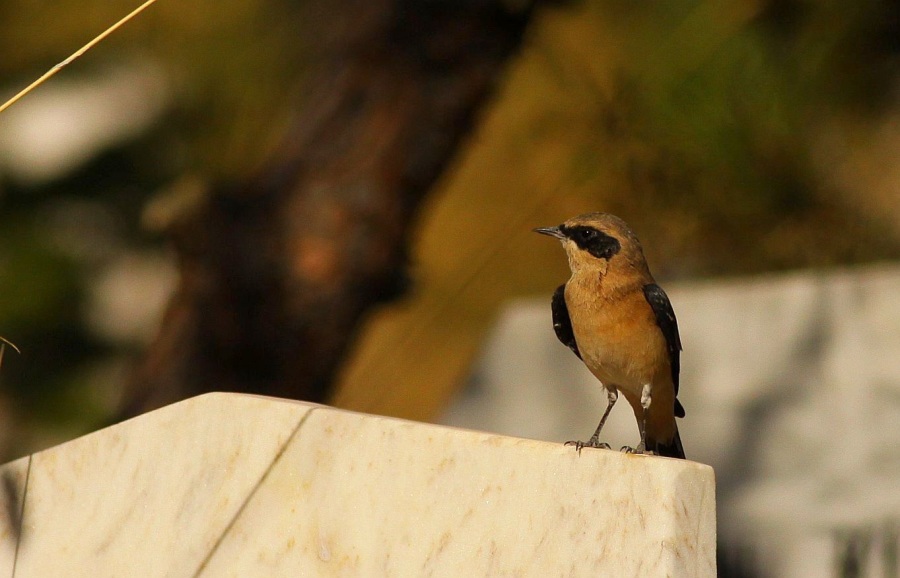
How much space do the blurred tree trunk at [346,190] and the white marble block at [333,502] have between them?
2128 millimetres

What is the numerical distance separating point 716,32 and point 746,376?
4.90ft

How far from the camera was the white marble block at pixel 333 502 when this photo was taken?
182 cm

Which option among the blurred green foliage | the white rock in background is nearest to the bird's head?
the blurred green foliage

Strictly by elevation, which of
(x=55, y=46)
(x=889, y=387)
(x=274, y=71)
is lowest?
(x=889, y=387)

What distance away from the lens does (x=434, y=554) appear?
1969 mm

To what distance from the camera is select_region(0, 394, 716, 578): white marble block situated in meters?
1.82

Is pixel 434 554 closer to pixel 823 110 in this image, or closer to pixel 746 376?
pixel 746 376

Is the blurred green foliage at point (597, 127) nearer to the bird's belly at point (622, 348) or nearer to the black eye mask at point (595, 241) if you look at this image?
the black eye mask at point (595, 241)

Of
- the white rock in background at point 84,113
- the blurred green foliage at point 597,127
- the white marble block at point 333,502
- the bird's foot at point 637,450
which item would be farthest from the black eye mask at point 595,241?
the white rock in background at point 84,113

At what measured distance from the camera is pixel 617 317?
2.62 meters

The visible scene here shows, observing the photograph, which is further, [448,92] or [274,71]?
[274,71]

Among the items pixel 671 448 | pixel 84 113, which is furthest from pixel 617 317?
pixel 84 113

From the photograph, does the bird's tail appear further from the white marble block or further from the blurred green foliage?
the blurred green foliage

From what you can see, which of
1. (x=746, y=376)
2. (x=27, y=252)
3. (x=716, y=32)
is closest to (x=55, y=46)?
(x=27, y=252)
